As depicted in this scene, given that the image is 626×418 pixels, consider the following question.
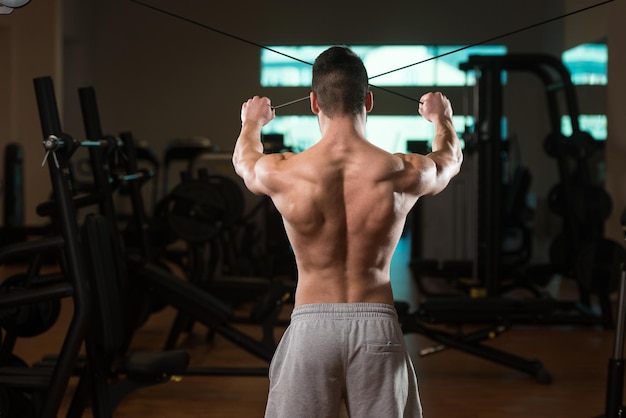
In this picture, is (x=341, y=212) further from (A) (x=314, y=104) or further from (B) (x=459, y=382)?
(B) (x=459, y=382)

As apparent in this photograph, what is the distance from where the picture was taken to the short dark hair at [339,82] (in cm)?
180

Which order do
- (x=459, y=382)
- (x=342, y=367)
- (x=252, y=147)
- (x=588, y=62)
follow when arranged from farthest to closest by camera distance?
(x=588, y=62) < (x=459, y=382) < (x=252, y=147) < (x=342, y=367)

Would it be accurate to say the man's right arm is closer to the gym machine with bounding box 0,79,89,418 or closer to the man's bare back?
the man's bare back

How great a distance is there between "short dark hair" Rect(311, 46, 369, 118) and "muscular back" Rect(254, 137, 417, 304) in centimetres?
7

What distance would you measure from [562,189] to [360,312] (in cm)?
402

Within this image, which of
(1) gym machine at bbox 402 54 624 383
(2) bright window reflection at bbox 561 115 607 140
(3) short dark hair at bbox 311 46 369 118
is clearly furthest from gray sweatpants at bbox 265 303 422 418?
(2) bright window reflection at bbox 561 115 607 140

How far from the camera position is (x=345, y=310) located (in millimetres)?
1789

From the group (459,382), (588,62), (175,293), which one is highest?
(588,62)

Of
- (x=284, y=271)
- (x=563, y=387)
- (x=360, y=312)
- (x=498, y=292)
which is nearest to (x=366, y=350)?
(x=360, y=312)

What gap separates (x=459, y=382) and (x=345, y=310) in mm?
2323

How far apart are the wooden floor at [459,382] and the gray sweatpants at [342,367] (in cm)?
170

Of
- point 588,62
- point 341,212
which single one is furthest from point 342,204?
point 588,62

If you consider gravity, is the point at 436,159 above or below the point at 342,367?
above

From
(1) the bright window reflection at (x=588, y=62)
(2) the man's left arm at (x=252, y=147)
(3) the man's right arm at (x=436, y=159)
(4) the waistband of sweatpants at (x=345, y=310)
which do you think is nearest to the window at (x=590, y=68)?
(1) the bright window reflection at (x=588, y=62)
